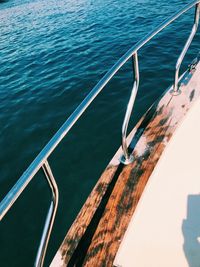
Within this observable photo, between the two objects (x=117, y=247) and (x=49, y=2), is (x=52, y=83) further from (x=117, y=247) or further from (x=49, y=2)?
(x=49, y=2)

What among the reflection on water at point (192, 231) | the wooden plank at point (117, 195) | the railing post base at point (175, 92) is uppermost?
the railing post base at point (175, 92)

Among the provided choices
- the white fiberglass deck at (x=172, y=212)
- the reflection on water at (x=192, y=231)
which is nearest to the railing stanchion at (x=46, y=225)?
the white fiberglass deck at (x=172, y=212)

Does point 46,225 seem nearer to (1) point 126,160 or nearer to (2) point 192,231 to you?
(1) point 126,160

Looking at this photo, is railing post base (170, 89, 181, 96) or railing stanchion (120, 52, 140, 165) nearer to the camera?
railing stanchion (120, 52, 140, 165)

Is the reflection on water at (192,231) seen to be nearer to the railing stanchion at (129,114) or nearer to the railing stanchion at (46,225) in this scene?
the railing stanchion at (129,114)

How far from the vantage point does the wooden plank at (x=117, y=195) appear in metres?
1.54

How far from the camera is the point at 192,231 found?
196cm

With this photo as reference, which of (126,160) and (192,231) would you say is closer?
(192,231)

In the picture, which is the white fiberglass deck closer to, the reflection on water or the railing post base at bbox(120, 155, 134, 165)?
the reflection on water

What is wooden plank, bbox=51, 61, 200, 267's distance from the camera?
5.04 feet

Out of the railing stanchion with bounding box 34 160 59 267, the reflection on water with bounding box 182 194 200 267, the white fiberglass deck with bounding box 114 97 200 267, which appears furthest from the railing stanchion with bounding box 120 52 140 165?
the railing stanchion with bounding box 34 160 59 267

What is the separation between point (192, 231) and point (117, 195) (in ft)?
2.26

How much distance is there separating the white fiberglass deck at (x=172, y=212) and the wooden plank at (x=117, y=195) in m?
0.06

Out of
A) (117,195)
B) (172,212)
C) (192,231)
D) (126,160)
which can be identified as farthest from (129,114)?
(192,231)
